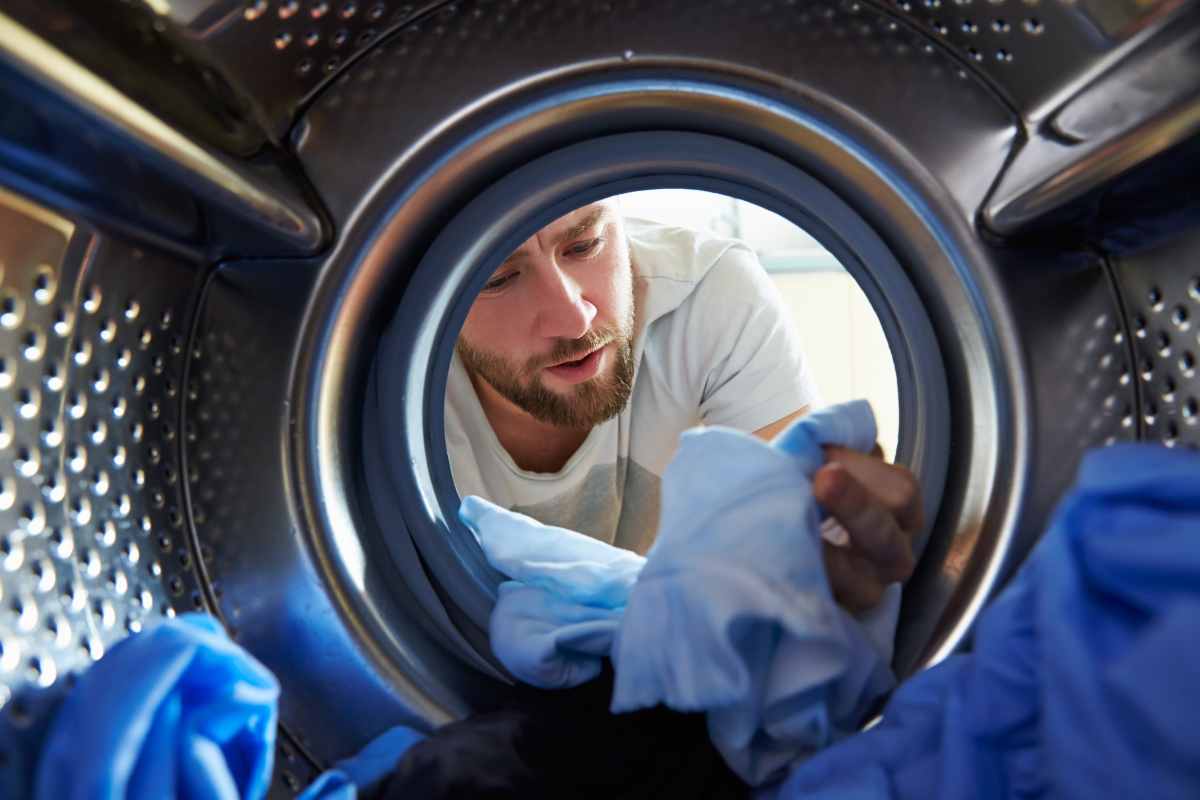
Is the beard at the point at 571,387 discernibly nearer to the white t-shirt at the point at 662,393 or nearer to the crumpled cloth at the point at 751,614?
the white t-shirt at the point at 662,393

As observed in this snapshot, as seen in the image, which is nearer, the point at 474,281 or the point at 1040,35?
the point at 1040,35

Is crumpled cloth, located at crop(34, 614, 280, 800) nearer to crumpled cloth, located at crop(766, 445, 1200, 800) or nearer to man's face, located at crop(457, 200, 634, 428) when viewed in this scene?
crumpled cloth, located at crop(766, 445, 1200, 800)

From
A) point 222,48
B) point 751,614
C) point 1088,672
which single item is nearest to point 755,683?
point 751,614

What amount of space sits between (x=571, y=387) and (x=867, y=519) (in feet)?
3.01

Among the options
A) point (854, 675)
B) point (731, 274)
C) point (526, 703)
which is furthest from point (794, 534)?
point (731, 274)

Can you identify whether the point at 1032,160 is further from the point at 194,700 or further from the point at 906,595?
the point at 194,700

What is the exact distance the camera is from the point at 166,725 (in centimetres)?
38

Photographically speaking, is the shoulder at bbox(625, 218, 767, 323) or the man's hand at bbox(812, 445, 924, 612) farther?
the shoulder at bbox(625, 218, 767, 323)

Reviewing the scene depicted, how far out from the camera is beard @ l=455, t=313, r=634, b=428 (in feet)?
4.54

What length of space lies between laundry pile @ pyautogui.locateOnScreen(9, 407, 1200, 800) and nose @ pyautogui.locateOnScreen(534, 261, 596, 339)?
2.09 feet

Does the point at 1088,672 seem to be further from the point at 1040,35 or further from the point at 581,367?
the point at 581,367

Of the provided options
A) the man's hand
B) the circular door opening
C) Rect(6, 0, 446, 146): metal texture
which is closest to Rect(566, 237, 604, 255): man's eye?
the circular door opening

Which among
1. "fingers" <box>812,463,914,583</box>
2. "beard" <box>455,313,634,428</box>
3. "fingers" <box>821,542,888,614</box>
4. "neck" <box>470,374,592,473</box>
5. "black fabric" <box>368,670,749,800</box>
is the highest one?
"fingers" <box>812,463,914,583</box>

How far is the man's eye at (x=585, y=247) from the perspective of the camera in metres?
1.31
